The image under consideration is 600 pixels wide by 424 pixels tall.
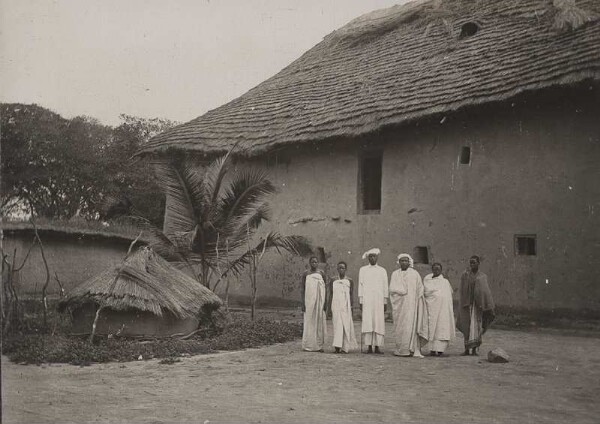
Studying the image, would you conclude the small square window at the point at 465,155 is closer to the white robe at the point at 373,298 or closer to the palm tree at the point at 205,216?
the palm tree at the point at 205,216

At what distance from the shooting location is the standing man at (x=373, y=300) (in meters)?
8.16

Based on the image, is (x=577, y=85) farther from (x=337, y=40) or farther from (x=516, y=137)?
(x=337, y=40)

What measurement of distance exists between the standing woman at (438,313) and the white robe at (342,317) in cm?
96

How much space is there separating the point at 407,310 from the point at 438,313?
375 millimetres

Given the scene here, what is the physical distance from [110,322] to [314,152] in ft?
20.7

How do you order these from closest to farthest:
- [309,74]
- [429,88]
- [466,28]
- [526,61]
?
1. [526,61]
2. [429,88]
3. [466,28]
4. [309,74]

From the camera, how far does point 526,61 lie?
10.7 metres

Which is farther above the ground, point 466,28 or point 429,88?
point 466,28

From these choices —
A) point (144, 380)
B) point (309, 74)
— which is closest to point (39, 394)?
point (144, 380)

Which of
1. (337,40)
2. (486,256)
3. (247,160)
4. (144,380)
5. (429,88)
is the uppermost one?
(337,40)

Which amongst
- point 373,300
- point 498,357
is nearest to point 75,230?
point 373,300

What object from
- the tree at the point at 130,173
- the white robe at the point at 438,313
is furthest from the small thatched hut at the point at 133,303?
the tree at the point at 130,173

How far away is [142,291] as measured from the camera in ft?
27.6

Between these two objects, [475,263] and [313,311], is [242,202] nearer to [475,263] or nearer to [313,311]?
[313,311]
